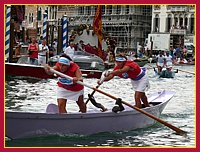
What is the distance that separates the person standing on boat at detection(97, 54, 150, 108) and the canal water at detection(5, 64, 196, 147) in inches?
24.2

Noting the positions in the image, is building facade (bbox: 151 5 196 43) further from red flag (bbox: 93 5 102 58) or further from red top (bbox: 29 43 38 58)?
red top (bbox: 29 43 38 58)

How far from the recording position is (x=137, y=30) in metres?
52.5

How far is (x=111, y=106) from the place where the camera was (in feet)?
38.0

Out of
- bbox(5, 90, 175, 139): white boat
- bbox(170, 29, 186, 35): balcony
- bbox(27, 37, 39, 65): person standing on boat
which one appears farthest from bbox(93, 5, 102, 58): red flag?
bbox(170, 29, 186, 35): balcony

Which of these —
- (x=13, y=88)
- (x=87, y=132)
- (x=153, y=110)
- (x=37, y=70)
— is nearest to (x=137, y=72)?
(x=153, y=110)

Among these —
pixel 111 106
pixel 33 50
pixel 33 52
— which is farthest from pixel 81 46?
pixel 111 106

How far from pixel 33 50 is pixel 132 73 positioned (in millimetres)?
8742

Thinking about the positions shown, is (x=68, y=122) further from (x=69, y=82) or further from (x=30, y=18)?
(x=30, y=18)

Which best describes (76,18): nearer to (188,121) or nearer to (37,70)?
(37,70)

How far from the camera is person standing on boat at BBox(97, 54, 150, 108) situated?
838cm

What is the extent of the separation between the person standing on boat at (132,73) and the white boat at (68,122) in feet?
1.02

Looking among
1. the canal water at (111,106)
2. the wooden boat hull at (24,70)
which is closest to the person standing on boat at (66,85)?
the canal water at (111,106)

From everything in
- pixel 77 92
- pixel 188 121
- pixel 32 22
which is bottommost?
pixel 188 121

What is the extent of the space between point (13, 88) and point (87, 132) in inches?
258
